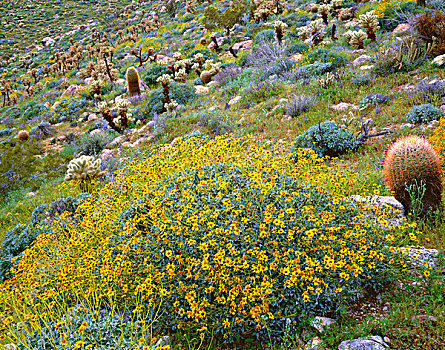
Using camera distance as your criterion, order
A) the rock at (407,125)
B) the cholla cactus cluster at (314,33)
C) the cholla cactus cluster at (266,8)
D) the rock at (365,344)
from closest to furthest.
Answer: the rock at (365,344) → the rock at (407,125) → the cholla cactus cluster at (314,33) → the cholla cactus cluster at (266,8)

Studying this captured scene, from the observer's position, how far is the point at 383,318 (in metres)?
2.73

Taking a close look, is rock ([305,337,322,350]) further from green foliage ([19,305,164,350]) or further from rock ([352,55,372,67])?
rock ([352,55,372,67])

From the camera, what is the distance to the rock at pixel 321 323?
2.73m

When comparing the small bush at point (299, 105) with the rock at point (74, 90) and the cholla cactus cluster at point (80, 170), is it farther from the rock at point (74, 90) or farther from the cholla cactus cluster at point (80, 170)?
the rock at point (74, 90)

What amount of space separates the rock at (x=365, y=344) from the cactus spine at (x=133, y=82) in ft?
45.4

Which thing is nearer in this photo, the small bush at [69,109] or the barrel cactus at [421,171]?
the barrel cactus at [421,171]

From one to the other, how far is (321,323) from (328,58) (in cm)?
965

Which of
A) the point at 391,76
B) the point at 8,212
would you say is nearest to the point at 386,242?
the point at 391,76

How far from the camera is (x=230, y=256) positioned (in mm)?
3055

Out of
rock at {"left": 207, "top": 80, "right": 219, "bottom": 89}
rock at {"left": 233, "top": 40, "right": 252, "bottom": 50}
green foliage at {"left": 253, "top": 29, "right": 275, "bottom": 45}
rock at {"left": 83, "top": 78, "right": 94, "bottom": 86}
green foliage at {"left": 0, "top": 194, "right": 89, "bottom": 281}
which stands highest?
green foliage at {"left": 253, "top": 29, "right": 275, "bottom": 45}

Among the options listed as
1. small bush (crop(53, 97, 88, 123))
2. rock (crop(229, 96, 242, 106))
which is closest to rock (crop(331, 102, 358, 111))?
rock (crop(229, 96, 242, 106))

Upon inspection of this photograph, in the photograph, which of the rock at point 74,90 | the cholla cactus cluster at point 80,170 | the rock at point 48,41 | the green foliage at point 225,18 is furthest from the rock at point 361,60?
the rock at point 48,41

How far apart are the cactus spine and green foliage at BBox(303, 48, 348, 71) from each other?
7.65 m

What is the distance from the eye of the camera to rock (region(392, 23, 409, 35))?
1064 cm
